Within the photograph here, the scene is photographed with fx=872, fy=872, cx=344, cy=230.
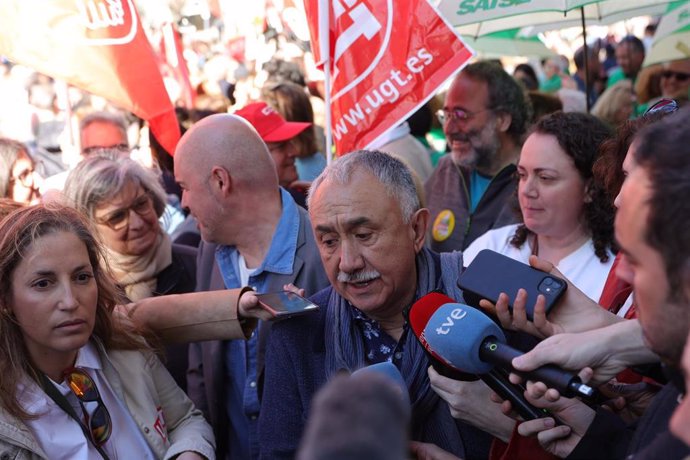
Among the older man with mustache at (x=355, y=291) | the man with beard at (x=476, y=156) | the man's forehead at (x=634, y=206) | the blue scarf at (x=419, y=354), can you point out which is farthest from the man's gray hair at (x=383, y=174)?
the man with beard at (x=476, y=156)

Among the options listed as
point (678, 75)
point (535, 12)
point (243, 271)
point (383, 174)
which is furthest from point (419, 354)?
point (678, 75)

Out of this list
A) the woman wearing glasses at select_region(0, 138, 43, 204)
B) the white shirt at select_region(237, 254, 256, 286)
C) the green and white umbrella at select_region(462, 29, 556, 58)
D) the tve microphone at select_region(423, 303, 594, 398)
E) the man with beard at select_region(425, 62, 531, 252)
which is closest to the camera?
the tve microphone at select_region(423, 303, 594, 398)

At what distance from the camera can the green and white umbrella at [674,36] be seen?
699cm

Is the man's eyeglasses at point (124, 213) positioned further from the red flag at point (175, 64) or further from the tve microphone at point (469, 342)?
the red flag at point (175, 64)

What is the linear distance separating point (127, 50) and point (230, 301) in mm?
2353

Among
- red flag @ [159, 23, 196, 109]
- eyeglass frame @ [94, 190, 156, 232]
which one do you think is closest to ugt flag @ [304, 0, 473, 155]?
eyeglass frame @ [94, 190, 156, 232]

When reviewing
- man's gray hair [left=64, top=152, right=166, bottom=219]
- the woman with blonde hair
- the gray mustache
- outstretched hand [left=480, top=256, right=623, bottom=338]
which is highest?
outstretched hand [left=480, top=256, right=623, bottom=338]

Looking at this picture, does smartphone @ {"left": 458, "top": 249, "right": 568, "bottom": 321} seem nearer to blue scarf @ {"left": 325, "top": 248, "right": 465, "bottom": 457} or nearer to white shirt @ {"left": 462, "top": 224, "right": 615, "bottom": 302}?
blue scarf @ {"left": 325, "top": 248, "right": 465, "bottom": 457}

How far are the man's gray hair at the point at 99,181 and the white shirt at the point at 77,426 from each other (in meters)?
1.29

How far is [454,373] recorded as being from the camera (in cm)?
255

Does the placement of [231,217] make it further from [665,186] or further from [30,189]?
[665,186]

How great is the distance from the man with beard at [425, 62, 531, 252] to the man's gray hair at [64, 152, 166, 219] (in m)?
1.78

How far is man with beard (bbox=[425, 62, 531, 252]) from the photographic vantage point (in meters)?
5.11

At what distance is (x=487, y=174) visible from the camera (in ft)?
17.3
